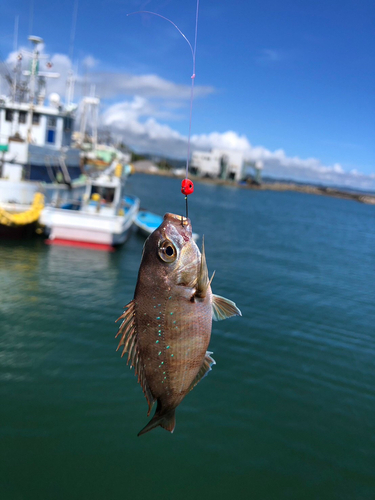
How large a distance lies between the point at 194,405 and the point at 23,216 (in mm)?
16293

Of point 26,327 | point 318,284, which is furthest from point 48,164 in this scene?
point 318,284

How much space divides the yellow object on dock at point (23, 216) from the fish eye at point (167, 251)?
2007cm

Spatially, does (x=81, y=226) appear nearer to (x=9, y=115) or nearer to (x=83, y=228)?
(x=83, y=228)

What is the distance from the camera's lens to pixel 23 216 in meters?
21.1

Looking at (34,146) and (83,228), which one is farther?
(34,146)

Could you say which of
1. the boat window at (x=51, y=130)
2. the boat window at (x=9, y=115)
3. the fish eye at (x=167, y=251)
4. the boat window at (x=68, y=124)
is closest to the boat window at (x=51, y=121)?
the boat window at (x=51, y=130)

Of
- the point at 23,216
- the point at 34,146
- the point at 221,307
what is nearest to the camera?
the point at 221,307

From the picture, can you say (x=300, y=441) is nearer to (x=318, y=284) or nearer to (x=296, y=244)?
(x=318, y=284)

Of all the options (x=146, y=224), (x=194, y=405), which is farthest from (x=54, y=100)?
(x=194, y=405)

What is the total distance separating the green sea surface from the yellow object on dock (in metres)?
4.80

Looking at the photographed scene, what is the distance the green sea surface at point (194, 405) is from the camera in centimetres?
685

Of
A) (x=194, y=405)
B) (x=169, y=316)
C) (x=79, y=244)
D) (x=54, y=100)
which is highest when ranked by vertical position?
(x=54, y=100)

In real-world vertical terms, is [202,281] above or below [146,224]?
above

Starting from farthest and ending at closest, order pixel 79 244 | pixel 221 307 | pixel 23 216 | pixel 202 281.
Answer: pixel 79 244 < pixel 23 216 < pixel 221 307 < pixel 202 281
